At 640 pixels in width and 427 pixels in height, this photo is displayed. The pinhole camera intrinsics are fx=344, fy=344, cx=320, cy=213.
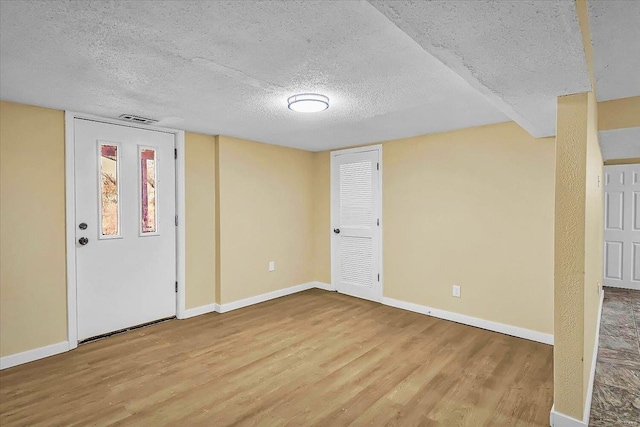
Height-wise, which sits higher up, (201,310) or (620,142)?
(620,142)

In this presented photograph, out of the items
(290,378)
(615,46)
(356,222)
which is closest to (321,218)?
(356,222)

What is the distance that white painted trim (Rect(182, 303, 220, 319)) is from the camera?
13.0 feet

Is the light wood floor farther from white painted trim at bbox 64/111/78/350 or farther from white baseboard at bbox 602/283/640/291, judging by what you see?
white baseboard at bbox 602/283/640/291

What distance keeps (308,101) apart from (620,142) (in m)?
2.97

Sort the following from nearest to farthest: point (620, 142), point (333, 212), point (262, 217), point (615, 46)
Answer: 1. point (615, 46)
2. point (620, 142)
3. point (262, 217)
4. point (333, 212)

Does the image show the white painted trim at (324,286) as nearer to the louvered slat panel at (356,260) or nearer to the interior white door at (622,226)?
the louvered slat panel at (356,260)

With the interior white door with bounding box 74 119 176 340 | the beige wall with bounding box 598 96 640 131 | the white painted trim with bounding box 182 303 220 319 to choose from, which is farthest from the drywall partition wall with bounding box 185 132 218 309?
the beige wall with bounding box 598 96 640 131

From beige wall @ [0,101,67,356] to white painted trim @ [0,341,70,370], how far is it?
4 centimetres

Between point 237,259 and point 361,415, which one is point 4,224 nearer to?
point 237,259

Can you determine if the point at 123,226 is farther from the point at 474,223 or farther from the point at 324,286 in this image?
the point at 474,223

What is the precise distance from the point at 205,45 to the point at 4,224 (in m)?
2.39

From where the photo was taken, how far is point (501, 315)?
3.51 metres

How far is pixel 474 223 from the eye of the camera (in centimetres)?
369

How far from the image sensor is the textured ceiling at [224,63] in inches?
58.4
